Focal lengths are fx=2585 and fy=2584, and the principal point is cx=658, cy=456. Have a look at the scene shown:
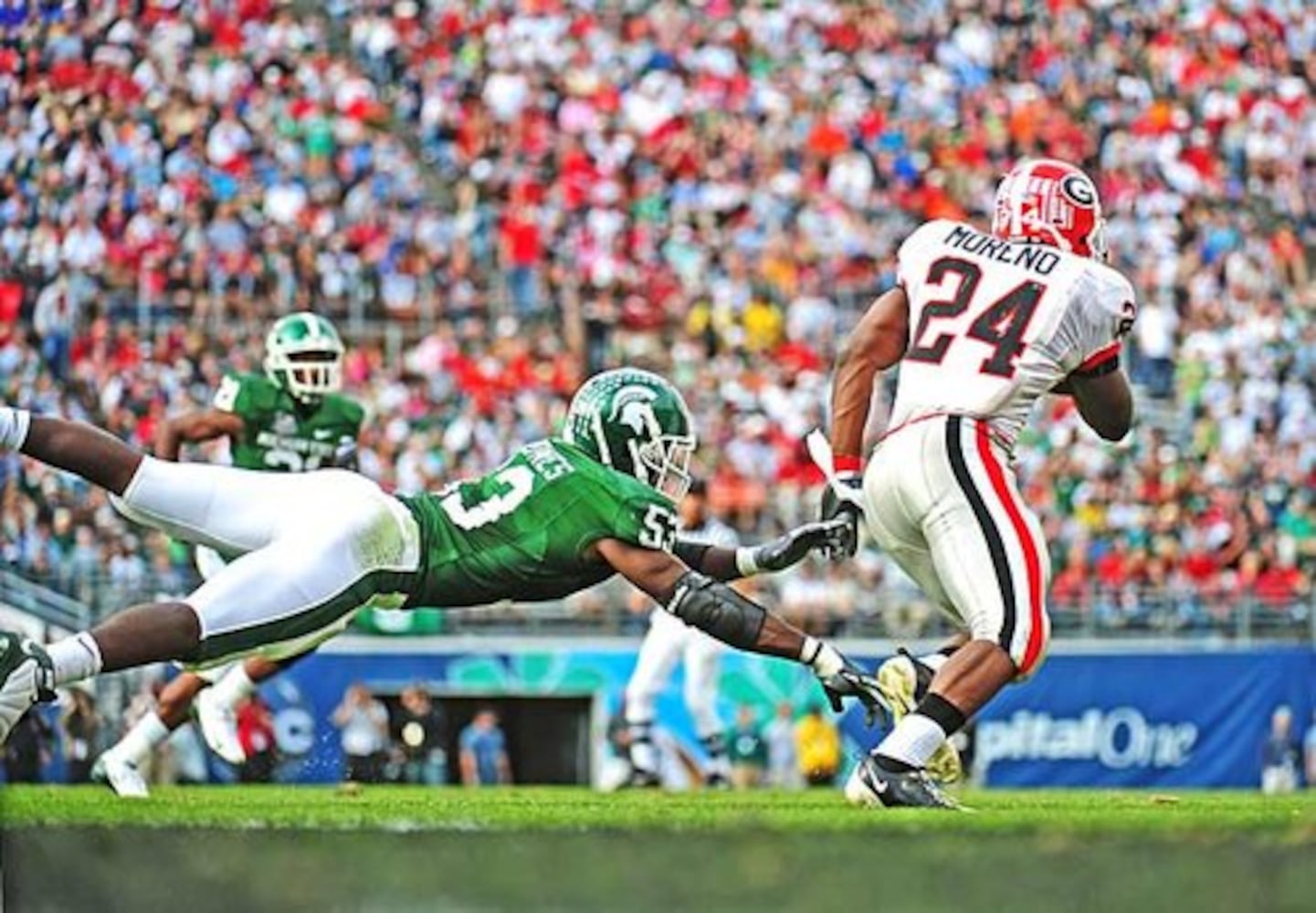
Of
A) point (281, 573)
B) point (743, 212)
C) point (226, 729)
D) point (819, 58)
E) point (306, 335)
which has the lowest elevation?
point (226, 729)

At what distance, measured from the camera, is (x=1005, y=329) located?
7496 mm

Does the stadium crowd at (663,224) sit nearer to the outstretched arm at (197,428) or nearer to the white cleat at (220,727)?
the outstretched arm at (197,428)

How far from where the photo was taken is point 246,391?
10695 millimetres

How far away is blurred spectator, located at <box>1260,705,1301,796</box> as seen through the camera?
17.9m

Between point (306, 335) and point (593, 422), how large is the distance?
370 centimetres

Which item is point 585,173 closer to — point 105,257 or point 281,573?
point 105,257

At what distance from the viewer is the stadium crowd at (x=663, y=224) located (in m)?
18.7


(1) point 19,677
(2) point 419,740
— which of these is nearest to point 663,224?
(2) point 419,740

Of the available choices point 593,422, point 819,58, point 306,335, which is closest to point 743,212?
point 819,58

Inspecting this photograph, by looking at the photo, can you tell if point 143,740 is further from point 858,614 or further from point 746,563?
point 858,614

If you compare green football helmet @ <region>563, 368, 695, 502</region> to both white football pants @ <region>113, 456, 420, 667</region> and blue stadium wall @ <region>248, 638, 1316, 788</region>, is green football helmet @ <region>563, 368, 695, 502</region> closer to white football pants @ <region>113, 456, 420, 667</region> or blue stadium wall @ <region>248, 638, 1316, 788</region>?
white football pants @ <region>113, 456, 420, 667</region>

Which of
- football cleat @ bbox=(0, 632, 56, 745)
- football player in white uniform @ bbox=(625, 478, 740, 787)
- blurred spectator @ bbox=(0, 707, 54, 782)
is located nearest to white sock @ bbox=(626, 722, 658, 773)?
football player in white uniform @ bbox=(625, 478, 740, 787)

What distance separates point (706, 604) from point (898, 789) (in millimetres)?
754

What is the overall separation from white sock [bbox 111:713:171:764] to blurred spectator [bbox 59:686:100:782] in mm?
4427
